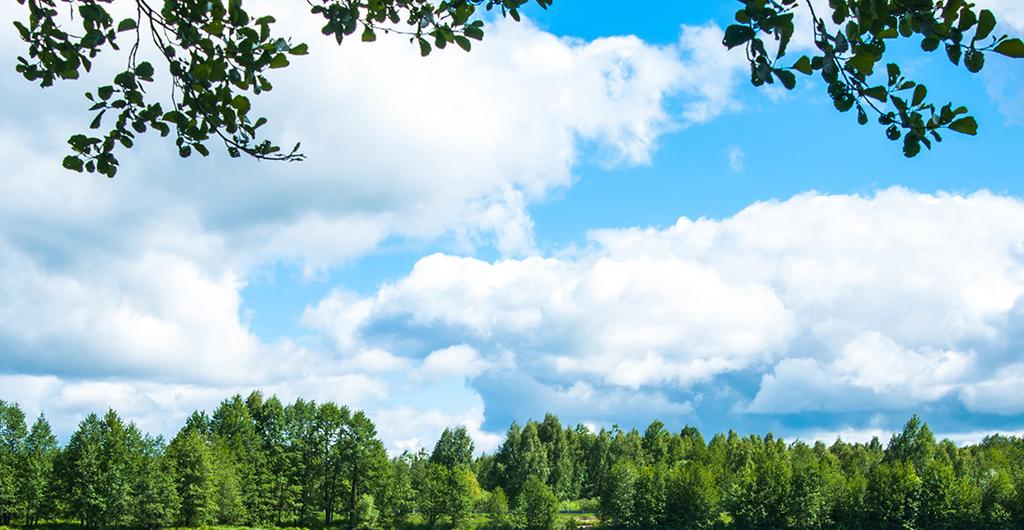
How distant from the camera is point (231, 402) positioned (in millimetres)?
96625

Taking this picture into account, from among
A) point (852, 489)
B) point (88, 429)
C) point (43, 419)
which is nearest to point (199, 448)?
point (88, 429)

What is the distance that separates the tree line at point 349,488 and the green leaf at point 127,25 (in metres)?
75.0

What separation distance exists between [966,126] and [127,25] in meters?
5.29

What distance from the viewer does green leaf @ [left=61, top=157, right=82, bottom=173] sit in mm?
6055

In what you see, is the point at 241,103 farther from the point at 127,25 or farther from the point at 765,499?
the point at 765,499

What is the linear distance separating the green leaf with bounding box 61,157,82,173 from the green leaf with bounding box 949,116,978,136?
599 cm

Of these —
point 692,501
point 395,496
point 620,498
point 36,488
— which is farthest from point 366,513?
point 692,501

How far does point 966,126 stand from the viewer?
400 centimetres

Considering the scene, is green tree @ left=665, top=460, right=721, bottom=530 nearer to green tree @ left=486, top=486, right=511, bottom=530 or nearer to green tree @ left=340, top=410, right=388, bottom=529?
green tree @ left=486, top=486, right=511, bottom=530

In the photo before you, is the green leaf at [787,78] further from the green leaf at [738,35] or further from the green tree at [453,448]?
the green tree at [453,448]

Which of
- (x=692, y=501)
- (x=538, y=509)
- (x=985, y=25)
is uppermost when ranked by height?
(x=985, y=25)

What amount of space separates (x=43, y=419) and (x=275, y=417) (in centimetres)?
3309

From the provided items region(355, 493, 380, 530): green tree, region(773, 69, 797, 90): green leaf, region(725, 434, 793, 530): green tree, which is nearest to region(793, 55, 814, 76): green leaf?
region(773, 69, 797, 90): green leaf

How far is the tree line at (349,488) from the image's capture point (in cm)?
7350
